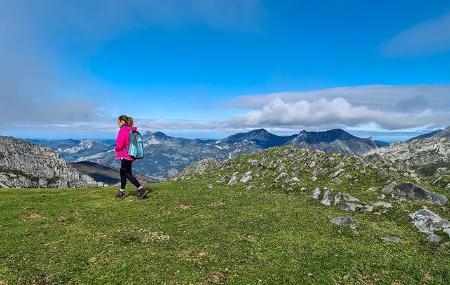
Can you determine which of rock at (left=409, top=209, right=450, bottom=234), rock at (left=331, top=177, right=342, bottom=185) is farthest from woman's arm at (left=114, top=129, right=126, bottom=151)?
rock at (left=409, top=209, right=450, bottom=234)

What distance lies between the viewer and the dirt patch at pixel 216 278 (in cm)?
1734

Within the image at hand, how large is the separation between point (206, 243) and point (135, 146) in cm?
1305

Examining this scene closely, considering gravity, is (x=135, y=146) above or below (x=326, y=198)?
above

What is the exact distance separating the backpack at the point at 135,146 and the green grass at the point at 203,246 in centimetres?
425

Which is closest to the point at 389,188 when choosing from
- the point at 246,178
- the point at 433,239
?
the point at 433,239

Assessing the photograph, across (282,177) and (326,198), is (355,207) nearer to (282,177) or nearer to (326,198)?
(326,198)

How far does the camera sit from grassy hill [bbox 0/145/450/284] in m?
18.1

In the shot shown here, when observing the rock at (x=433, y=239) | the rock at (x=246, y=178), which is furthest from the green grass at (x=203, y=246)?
the rock at (x=246, y=178)

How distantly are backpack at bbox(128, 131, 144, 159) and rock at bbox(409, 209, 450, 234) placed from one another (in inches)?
877

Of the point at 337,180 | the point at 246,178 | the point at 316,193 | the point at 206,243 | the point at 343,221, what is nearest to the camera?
the point at 206,243

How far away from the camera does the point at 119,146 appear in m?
31.1

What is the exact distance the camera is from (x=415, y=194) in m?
34.5

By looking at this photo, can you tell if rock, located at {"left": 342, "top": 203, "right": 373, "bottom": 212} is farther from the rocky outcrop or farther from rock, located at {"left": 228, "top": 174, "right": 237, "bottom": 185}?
rock, located at {"left": 228, "top": 174, "right": 237, "bottom": 185}

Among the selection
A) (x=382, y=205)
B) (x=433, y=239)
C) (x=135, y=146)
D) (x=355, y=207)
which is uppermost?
(x=135, y=146)
